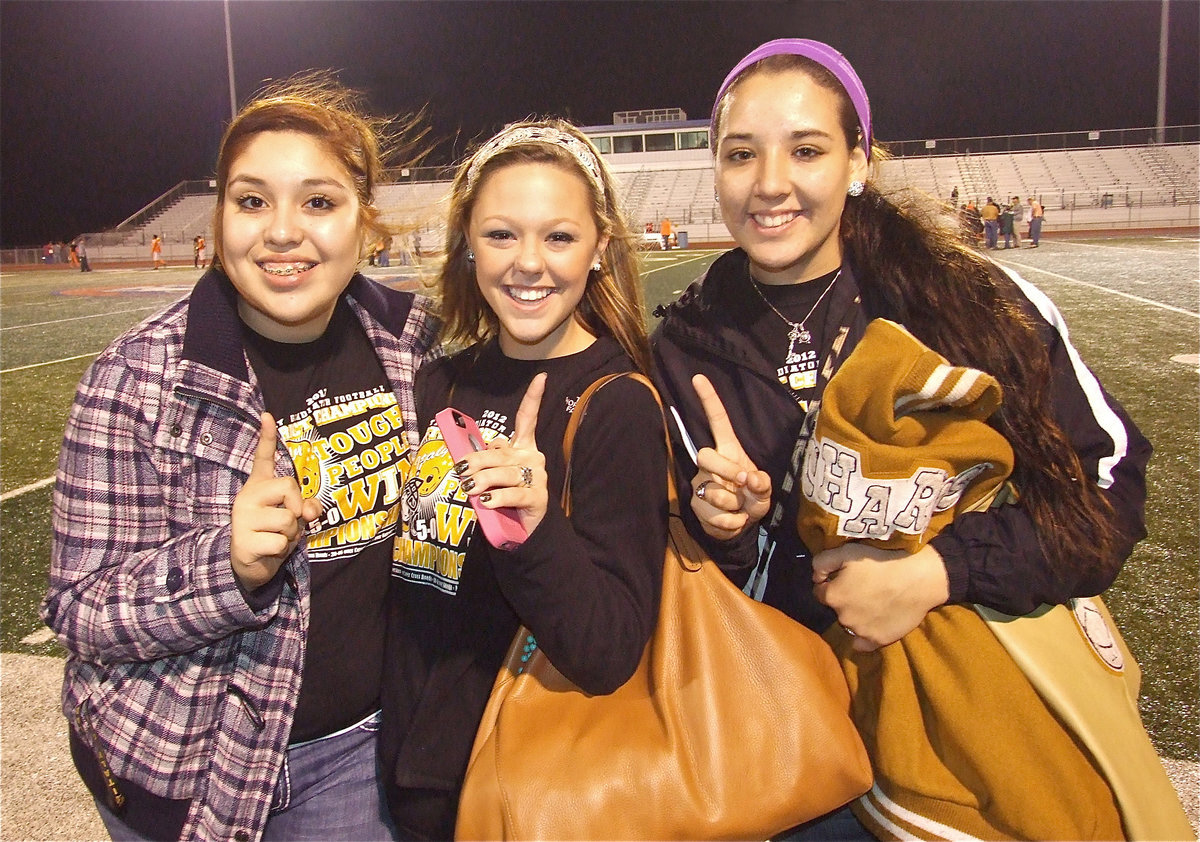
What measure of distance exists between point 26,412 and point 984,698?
27.1 ft

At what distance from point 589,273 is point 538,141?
32 centimetres

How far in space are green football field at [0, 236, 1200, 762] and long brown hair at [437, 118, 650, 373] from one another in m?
2.15

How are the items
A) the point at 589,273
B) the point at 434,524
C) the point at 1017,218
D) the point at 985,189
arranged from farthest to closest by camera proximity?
1. the point at 985,189
2. the point at 1017,218
3. the point at 589,273
4. the point at 434,524

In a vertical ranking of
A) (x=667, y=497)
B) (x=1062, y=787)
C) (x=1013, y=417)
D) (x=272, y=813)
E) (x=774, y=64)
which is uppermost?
(x=774, y=64)

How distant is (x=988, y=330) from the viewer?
4.73 ft

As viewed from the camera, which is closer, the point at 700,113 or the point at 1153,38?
the point at 1153,38

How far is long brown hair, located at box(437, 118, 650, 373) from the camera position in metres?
1.76

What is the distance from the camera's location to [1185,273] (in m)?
13.4

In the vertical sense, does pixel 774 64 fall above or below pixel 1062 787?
above

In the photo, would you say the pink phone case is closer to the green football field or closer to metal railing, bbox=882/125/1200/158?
the green football field

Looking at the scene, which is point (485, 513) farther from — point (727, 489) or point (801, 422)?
point (801, 422)

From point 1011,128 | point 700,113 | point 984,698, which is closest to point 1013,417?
point 984,698

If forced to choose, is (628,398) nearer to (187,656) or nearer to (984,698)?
(984,698)

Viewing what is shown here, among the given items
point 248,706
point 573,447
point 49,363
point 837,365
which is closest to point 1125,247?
point 49,363
